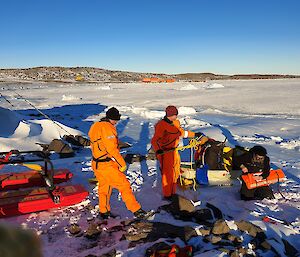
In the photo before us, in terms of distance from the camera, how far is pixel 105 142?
15.7 feet

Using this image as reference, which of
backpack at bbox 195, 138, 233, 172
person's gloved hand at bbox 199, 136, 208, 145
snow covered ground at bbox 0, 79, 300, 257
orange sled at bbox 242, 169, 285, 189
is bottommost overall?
snow covered ground at bbox 0, 79, 300, 257

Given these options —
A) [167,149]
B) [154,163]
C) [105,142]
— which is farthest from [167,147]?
[154,163]

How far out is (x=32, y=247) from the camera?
26.4 inches

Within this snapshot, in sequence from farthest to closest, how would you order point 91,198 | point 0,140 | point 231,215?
point 0,140
point 91,198
point 231,215

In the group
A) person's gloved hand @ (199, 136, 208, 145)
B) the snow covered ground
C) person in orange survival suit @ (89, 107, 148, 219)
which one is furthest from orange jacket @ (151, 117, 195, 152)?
person in orange survival suit @ (89, 107, 148, 219)

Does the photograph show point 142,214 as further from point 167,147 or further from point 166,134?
point 166,134

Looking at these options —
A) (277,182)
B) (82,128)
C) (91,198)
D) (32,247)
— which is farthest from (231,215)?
(82,128)

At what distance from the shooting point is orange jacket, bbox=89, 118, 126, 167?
188 inches

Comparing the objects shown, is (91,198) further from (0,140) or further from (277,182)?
(0,140)

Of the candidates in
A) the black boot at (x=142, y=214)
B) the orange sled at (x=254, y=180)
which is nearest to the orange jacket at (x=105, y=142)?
the black boot at (x=142, y=214)

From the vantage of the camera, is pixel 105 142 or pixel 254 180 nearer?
pixel 105 142

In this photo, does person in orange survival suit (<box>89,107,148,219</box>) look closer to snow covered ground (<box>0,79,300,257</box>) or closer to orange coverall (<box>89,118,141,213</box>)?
orange coverall (<box>89,118,141,213</box>)

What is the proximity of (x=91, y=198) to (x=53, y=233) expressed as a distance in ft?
4.49

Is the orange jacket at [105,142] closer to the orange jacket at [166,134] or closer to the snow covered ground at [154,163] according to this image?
the snow covered ground at [154,163]
